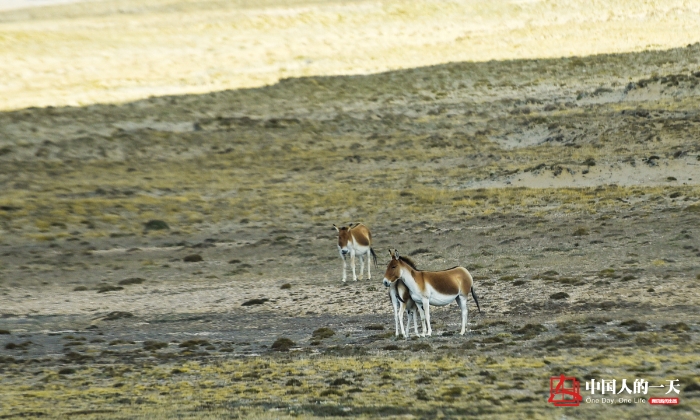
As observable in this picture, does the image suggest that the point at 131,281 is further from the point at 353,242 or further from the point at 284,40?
the point at 284,40

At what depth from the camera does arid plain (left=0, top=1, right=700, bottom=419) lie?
1616 cm

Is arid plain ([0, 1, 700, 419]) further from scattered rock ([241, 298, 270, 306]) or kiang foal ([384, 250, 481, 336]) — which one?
kiang foal ([384, 250, 481, 336])

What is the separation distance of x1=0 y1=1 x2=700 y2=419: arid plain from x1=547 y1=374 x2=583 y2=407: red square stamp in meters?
0.22

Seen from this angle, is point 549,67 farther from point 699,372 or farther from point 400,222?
point 699,372

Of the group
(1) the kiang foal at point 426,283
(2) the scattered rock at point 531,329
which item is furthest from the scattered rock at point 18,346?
(2) the scattered rock at point 531,329

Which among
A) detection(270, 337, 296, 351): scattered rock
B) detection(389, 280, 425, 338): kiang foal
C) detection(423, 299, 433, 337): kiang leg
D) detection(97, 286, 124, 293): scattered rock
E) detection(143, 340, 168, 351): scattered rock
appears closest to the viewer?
detection(423, 299, 433, 337): kiang leg

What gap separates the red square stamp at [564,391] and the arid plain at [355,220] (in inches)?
8.7

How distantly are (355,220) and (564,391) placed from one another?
98.1 ft

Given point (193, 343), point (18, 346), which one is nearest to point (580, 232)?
point (193, 343)

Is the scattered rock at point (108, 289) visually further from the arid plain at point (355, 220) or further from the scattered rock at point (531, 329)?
the scattered rock at point (531, 329)

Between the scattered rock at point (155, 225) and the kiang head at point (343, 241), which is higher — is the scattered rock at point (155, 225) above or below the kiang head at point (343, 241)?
above

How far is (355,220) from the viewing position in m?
43.7

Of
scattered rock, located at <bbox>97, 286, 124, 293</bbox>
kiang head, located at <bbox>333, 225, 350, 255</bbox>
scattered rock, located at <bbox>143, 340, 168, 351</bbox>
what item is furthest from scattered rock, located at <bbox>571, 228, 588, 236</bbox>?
scattered rock, located at <bbox>143, 340, 168, 351</bbox>

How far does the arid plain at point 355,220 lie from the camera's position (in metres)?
16.2
